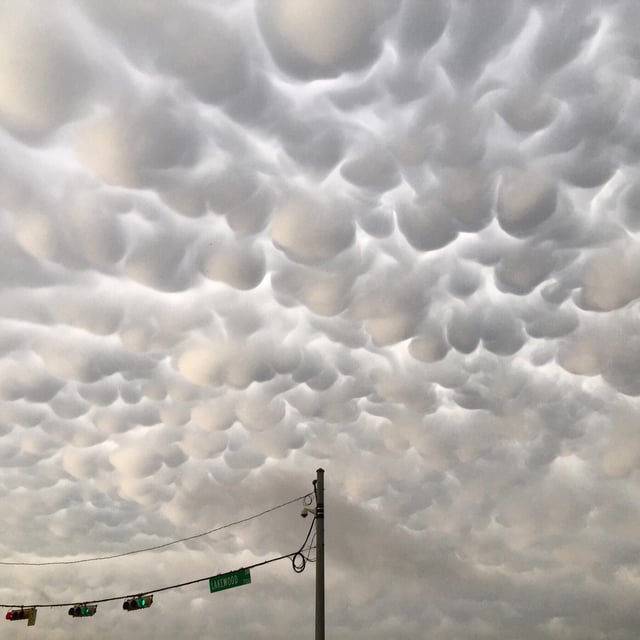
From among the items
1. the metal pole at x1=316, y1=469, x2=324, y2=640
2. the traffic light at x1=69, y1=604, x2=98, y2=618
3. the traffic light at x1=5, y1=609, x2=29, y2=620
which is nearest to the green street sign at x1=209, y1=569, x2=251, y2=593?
the metal pole at x1=316, y1=469, x2=324, y2=640

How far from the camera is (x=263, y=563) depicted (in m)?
26.3

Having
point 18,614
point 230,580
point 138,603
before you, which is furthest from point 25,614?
point 230,580

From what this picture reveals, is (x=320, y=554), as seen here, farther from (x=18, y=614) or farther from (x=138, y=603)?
(x=18, y=614)

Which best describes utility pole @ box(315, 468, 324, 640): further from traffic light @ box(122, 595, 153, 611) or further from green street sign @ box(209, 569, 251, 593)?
traffic light @ box(122, 595, 153, 611)

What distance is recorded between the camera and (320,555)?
2264 centimetres

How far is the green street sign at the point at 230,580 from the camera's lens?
25975mm

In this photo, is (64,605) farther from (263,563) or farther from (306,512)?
(306,512)

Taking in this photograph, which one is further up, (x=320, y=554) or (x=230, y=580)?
(x=320, y=554)

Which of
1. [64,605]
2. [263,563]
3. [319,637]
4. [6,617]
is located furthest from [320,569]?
[6,617]

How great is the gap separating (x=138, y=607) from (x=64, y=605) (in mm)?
4207

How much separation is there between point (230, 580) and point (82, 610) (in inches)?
409

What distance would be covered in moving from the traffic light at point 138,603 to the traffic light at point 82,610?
2.11 metres

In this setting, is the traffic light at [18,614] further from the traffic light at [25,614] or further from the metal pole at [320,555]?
the metal pole at [320,555]

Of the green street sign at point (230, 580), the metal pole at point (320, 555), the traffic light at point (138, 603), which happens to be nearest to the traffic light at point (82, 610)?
the traffic light at point (138, 603)
